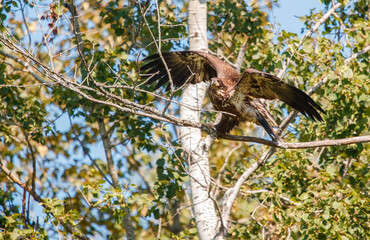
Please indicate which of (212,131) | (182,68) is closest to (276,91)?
(212,131)

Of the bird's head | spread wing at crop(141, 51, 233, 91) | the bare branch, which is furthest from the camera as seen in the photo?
spread wing at crop(141, 51, 233, 91)

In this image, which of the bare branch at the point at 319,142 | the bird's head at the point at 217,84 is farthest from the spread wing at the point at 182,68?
the bare branch at the point at 319,142

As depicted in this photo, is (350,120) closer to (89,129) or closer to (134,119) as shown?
(134,119)

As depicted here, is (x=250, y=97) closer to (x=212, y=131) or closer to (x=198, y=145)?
(x=212, y=131)

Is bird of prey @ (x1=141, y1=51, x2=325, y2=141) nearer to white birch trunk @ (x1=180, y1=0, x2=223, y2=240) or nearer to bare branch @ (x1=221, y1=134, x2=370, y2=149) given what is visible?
bare branch @ (x1=221, y1=134, x2=370, y2=149)

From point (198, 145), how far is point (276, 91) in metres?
1.34

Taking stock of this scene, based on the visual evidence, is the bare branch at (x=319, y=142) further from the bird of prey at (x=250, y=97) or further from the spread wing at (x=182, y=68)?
the spread wing at (x=182, y=68)

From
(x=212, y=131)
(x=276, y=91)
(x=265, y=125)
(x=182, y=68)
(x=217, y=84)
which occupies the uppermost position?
(x=182, y=68)

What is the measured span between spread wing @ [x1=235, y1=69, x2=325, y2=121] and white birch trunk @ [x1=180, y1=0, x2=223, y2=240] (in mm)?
673

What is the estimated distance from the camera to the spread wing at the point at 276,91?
4.08m

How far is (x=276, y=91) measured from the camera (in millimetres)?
4270

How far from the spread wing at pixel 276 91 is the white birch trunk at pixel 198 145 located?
26.5 inches

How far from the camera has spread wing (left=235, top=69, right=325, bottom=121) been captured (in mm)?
4078

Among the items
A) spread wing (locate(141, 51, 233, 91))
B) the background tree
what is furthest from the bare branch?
spread wing (locate(141, 51, 233, 91))
